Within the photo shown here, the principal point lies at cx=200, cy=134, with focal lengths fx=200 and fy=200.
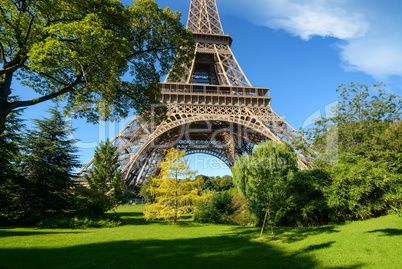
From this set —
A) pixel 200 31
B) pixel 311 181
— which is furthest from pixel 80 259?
pixel 200 31

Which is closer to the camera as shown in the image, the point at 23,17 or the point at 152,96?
the point at 23,17

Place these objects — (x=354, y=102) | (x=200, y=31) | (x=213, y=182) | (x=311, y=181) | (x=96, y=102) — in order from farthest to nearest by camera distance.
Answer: (x=213, y=182) < (x=200, y=31) < (x=354, y=102) < (x=311, y=181) < (x=96, y=102)

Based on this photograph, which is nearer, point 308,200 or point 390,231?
point 390,231

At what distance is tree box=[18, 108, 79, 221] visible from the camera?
482 inches

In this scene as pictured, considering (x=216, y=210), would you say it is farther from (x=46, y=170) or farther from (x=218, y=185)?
(x=218, y=185)

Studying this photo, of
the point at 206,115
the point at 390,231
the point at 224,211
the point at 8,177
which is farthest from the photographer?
the point at 206,115

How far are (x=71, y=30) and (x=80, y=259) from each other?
6.33m

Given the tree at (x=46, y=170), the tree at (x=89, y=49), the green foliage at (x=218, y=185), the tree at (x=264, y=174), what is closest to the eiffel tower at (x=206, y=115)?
the tree at (x=46, y=170)

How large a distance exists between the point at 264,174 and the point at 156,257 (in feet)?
17.3

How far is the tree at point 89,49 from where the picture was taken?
554cm

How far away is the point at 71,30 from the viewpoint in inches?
218

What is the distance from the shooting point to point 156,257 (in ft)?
19.4

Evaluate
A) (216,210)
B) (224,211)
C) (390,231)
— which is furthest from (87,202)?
(390,231)

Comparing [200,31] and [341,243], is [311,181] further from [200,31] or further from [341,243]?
[200,31]
